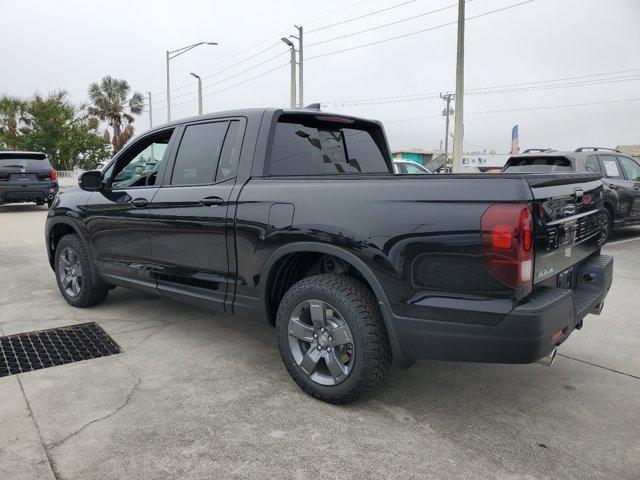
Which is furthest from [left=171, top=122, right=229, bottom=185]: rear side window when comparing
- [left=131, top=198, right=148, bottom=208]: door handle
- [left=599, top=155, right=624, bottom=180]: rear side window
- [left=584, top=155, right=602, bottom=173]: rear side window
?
[left=599, top=155, right=624, bottom=180]: rear side window

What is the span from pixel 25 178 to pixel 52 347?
12.6 m

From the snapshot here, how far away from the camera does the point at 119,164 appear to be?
15.1 feet

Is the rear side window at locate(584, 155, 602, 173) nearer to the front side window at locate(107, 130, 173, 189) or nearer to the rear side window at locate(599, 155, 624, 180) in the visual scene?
the rear side window at locate(599, 155, 624, 180)

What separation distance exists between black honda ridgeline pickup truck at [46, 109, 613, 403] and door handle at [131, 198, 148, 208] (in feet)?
0.10

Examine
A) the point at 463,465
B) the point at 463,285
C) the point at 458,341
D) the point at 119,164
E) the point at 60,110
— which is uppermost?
the point at 60,110

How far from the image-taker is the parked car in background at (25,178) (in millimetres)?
14320

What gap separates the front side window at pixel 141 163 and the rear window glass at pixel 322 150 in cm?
112

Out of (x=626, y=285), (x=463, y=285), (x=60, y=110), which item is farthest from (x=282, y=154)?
(x=60, y=110)

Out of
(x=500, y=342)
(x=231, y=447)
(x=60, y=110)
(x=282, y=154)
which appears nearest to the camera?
(x=500, y=342)

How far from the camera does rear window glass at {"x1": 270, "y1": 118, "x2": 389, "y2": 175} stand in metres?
3.52

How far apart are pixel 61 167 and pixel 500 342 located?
128 feet

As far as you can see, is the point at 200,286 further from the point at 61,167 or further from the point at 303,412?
the point at 61,167

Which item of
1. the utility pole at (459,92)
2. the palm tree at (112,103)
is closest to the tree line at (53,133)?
the palm tree at (112,103)

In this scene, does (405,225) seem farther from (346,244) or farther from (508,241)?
(508,241)
